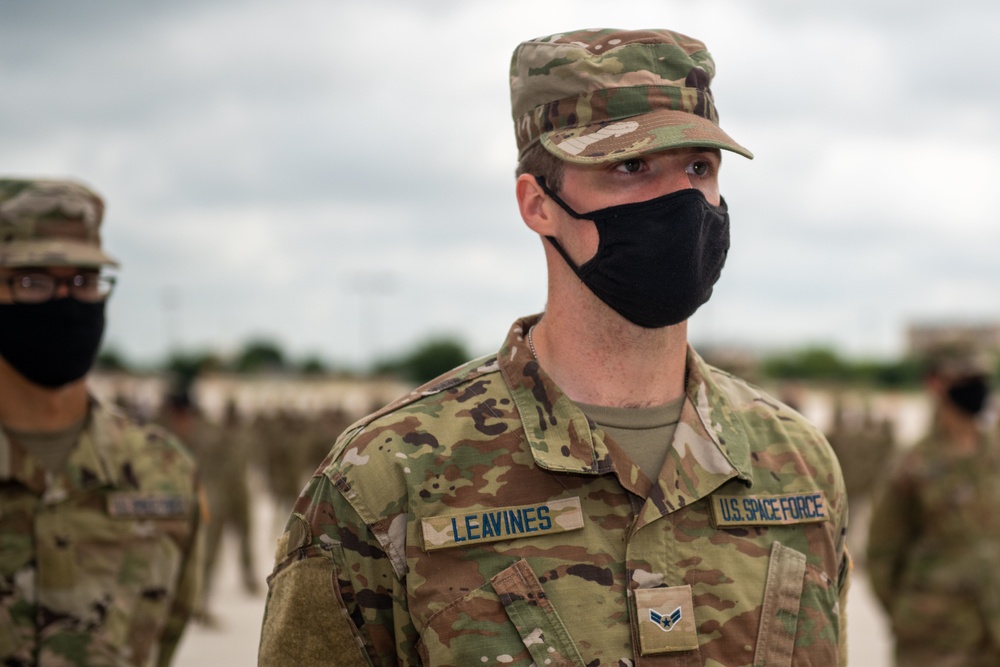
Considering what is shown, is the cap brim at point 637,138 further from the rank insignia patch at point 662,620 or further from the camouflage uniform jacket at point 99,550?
the camouflage uniform jacket at point 99,550

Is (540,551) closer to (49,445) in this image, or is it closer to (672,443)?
(672,443)

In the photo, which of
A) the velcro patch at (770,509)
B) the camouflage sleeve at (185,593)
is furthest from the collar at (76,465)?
the velcro patch at (770,509)

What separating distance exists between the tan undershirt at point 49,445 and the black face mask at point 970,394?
15.3 feet

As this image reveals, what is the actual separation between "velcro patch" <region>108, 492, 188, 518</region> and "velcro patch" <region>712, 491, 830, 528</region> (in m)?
2.54

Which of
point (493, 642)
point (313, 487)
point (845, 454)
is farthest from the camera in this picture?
point (845, 454)

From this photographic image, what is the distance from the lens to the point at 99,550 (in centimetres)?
404

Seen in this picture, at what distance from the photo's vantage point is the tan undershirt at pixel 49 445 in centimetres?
405

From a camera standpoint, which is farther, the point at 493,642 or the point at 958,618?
the point at 958,618

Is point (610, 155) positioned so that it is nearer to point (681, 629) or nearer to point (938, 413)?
point (681, 629)

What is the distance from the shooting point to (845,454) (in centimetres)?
1781

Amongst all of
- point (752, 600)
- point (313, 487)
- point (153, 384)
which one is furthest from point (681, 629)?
point (153, 384)

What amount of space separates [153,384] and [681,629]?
43.9 m

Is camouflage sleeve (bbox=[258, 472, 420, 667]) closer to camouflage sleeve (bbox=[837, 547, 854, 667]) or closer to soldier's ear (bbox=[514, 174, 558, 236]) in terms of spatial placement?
soldier's ear (bbox=[514, 174, 558, 236])

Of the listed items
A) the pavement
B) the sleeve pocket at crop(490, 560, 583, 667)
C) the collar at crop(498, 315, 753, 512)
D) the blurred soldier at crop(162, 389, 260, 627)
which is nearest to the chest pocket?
the sleeve pocket at crop(490, 560, 583, 667)
